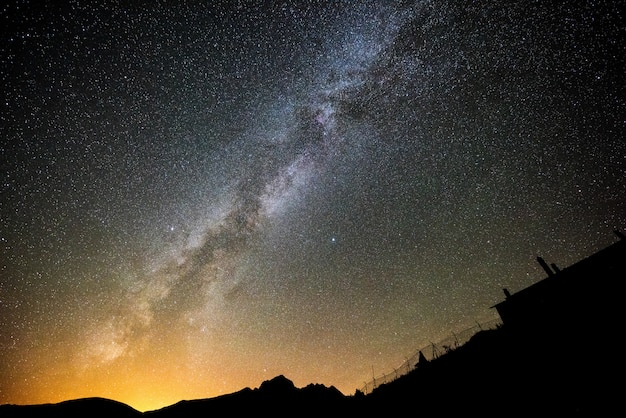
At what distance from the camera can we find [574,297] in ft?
67.5

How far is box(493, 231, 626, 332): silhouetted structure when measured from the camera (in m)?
17.2

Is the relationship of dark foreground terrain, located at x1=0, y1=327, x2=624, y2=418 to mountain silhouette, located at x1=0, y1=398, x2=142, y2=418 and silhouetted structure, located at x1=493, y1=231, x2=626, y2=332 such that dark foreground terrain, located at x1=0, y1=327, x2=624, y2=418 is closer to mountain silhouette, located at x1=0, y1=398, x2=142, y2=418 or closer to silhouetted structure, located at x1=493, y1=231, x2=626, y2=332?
mountain silhouette, located at x1=0, y1=398, x2=142, y2=418

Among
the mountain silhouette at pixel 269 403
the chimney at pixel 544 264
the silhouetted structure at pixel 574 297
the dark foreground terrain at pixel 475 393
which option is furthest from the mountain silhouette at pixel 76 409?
the chimney at pixel 544 264

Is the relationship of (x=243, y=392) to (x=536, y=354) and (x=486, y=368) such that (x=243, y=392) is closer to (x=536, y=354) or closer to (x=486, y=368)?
(x=486, y=368)

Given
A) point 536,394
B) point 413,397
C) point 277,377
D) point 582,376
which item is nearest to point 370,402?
point 413,397

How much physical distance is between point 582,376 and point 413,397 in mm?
8986

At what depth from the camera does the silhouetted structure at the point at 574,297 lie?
56.5 ft

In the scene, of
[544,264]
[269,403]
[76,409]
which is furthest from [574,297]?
[76,409]

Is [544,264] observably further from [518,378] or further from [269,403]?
[269,403]

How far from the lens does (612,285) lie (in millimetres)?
19172

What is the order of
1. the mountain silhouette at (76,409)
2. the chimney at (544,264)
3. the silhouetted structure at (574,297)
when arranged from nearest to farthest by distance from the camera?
the mountain silhouette at (76,409) → the silhouetted structure at (574,297) → the chimney at (544,264)

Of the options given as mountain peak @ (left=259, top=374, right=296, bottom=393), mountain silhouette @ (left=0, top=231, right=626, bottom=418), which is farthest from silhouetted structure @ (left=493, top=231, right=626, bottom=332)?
mountain peak @ (left=259, top=374, right=296, bottom=393)

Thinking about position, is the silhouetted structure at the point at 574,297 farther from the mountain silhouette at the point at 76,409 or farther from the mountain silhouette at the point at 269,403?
the mountain silhouette at the point at 76,409

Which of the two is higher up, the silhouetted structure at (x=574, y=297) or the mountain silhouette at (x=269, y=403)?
the silhouetted structure at (x=574, y=297)
